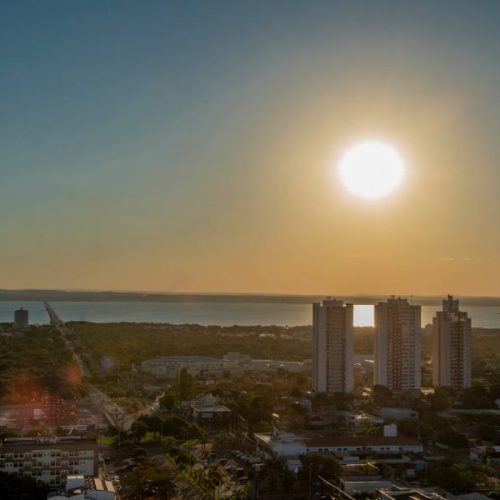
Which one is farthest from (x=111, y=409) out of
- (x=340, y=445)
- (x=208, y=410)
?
(x=340, y=445)

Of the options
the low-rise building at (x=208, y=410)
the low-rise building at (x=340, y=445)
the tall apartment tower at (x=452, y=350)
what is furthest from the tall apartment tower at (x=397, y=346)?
the low-rise building at (x=340, y=445)

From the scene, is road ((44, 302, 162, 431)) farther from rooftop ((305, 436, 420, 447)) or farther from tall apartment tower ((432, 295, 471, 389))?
tall apartment tower ((432, 295, 471, 389))

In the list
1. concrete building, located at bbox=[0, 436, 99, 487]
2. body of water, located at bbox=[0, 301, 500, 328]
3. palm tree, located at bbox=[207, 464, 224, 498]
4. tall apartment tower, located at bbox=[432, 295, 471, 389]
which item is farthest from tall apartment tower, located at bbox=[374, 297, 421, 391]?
body of water, located at bbox=[0, 301, 500, 328]

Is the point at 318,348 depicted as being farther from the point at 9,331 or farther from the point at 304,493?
the point at 9,331

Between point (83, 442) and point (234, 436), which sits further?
point (234, 436)

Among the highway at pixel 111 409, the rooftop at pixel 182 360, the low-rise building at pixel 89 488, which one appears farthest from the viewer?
the rooftop at pixel 182 360

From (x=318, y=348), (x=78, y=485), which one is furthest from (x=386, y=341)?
(x=78, y=485)

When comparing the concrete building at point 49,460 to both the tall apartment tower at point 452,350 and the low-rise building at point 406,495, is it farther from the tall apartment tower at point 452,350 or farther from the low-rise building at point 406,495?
the tall apartment tower at point 452,350
